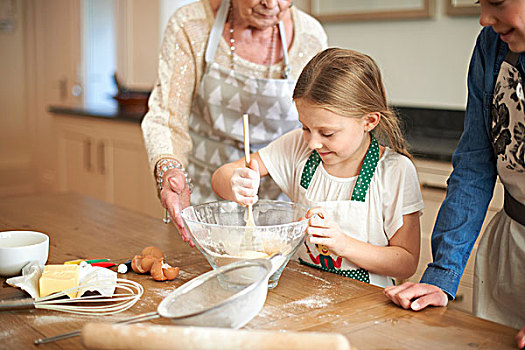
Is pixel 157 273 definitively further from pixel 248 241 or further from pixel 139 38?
pixel 139 38

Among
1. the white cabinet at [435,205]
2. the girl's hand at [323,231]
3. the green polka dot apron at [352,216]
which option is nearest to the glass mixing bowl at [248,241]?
the girl's hand at [323,231]

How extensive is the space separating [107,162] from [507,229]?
118 inches

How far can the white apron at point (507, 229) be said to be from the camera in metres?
1.15

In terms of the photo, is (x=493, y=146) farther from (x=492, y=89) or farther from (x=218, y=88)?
(x=218, y=88)

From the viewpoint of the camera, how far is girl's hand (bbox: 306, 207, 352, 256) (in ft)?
3.98

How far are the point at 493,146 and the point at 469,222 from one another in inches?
6.5

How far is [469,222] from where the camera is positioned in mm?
1259

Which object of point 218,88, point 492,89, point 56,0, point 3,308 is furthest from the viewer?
point 56,0

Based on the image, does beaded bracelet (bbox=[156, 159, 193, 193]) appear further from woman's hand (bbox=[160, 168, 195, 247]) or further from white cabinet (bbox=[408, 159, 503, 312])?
white cabinet (bbox=[408, 159, 503, 312])

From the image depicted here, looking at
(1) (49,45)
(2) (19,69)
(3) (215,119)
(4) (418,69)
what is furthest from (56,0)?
(3) (215,119)

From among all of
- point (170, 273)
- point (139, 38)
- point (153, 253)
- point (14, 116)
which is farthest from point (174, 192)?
point (14, 116)

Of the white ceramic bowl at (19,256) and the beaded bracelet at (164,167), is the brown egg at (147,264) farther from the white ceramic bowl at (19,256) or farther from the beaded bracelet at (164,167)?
the beaded bracelet at (164,167)

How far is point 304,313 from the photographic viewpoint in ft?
3.39

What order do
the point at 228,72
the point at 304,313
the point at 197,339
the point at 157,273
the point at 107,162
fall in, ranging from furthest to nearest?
the point at 107,162
the point at 228,72
the point at 157,273
the point at 304,313
the point at 197,339
